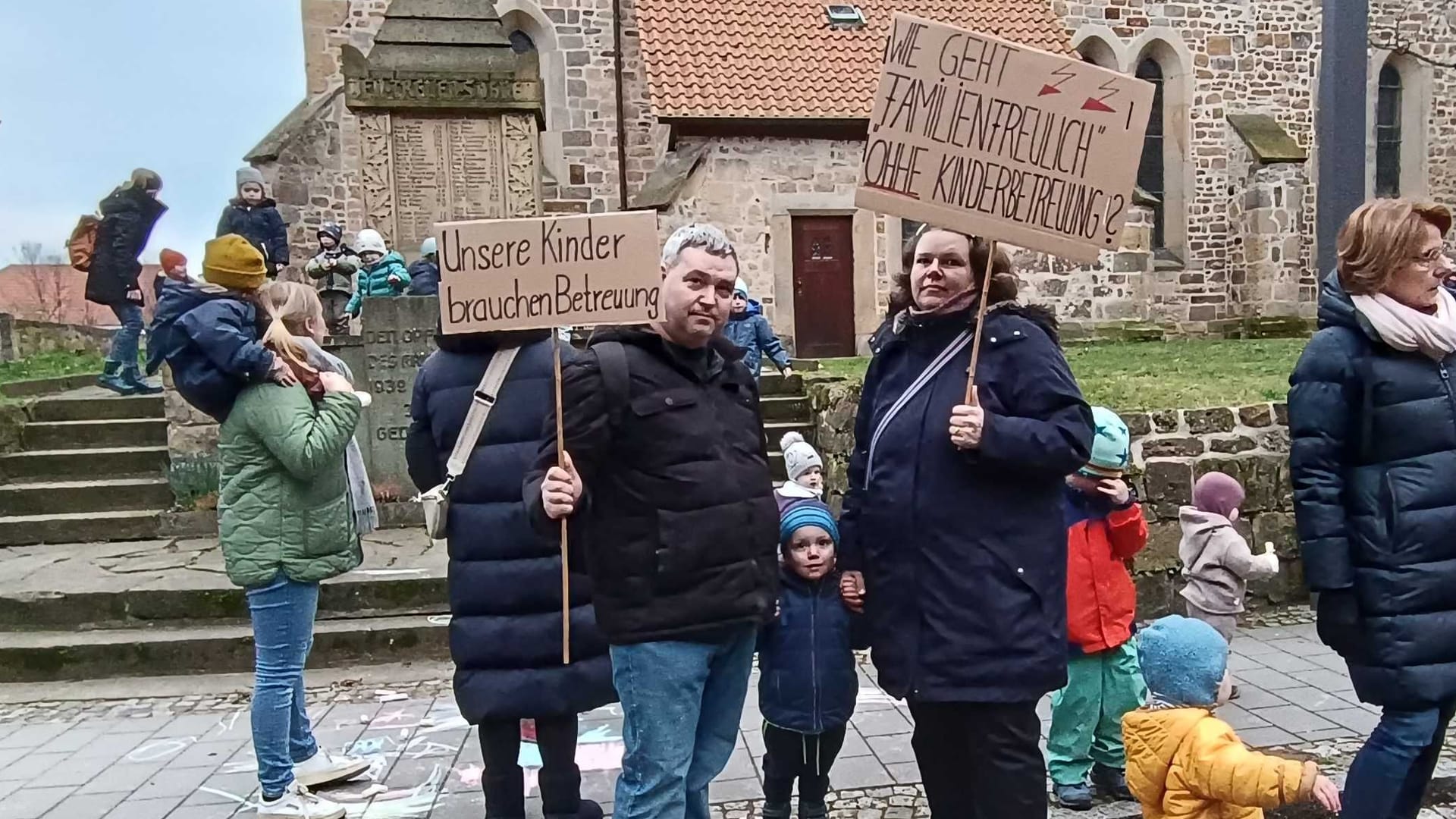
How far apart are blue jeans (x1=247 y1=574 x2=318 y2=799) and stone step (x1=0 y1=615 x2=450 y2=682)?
6.56 feet

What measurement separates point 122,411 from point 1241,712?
8738 mm

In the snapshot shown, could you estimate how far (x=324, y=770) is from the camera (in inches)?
149

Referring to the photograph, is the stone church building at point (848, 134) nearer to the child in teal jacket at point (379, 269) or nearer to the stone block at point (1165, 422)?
the child in teal jacket at point (379, 269)

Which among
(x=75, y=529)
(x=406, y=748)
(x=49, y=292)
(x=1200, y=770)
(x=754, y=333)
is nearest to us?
(x=1200, y=770)

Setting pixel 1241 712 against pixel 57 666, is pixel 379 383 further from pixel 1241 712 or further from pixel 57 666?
pixel 1241 712

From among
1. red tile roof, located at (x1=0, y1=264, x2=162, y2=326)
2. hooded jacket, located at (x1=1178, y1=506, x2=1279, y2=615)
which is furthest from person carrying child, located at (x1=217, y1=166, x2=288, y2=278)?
red tile roof, located at (x1=0, y1=264, x2=162, y2=326)

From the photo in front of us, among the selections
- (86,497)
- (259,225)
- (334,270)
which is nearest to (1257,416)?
(334,270)

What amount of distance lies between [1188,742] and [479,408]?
209cm

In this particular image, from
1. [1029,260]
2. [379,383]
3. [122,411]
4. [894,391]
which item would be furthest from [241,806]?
[1029,260]

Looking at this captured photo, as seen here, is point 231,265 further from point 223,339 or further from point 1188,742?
point 1188,742

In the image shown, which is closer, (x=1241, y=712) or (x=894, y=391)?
(x=894, y=391)

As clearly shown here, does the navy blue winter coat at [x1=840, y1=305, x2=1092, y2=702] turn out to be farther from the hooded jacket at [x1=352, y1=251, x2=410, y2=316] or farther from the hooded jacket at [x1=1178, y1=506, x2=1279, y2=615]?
the hooded jacket at [x1=352, y1=251, x2=410, y2=316]

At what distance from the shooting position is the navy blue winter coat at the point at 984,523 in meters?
2.44

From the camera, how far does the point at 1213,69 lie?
57.3ft
